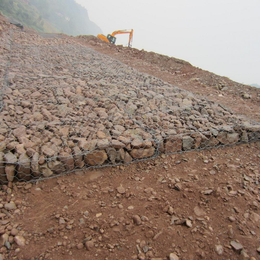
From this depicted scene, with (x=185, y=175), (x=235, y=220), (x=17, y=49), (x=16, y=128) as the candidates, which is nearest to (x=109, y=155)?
(x=185, y=175)

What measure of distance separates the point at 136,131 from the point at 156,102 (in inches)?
52.2

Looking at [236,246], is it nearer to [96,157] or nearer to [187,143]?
[187,143]

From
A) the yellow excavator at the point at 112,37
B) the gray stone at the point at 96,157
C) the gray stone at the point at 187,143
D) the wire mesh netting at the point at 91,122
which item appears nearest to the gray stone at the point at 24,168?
the wire mesh netting at the point at 91,122

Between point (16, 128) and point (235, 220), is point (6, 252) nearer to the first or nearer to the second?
point (16, 128)

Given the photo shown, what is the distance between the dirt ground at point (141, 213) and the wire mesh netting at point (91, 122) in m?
0.21

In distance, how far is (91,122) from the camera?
3.16 meters

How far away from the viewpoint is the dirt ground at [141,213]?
5.90 feet

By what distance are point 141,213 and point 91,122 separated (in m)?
1.62

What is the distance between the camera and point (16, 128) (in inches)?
109

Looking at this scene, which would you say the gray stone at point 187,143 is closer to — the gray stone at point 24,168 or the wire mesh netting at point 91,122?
the wire mesh netting at point 91,122

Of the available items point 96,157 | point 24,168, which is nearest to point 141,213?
point 96,157

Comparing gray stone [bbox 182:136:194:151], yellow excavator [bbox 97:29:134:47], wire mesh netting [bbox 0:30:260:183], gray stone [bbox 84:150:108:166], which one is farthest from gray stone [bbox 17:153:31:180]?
yellow excavator [bbox 97:29:134:47]

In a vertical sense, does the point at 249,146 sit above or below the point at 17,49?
below

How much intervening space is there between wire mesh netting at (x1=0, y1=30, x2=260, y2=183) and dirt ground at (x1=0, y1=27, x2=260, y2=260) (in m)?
0.21
